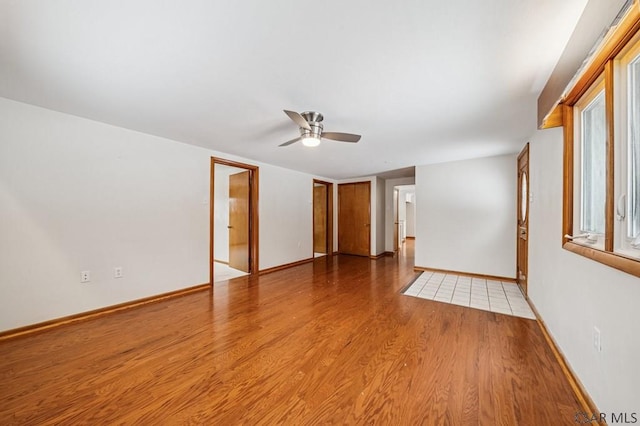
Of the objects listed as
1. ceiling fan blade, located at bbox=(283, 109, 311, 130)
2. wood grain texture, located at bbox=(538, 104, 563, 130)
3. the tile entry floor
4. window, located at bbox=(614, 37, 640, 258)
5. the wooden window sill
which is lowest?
the tile entry floor

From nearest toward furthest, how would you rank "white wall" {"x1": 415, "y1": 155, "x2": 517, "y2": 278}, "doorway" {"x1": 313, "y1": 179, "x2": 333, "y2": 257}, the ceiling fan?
the ceiling fan < "white wall" {"x1": 415, "y1": 155, "x2": 517, "y2": 278} < "doorway" {"x1": 313, "y1": 179, "x2": 333, "y2": 257}

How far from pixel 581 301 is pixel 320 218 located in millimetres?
5565

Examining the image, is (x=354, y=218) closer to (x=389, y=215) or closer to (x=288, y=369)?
(x=389, y=215)

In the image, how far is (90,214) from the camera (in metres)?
2.61

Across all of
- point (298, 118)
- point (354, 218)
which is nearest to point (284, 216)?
point (354, 218)

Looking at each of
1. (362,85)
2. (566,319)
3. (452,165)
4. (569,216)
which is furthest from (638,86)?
(452,165)

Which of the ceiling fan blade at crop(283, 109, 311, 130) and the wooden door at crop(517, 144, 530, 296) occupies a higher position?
the ceiling fan blade at crop(283, 109, 311, 130)

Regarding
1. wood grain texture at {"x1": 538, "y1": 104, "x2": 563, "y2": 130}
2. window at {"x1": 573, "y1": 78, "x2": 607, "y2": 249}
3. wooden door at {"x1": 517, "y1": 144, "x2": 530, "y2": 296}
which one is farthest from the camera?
wooden door at {"x1": 517, "y1": 144, "x2": 530, "y2": 296}

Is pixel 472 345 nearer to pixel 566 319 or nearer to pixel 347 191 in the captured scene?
pixel 566 319

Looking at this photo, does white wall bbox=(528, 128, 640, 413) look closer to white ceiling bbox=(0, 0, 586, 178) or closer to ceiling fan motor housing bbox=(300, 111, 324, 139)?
white ceiling bbox=(0, 0, 586, 178)

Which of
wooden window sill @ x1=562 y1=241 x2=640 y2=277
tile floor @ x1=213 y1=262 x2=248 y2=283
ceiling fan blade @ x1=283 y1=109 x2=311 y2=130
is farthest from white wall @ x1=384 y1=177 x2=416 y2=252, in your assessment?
wooden window sill @ x1=562 y1=241 x2=640 y2=277

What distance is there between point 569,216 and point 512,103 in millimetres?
1078

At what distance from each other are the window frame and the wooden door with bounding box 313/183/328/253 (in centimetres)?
513

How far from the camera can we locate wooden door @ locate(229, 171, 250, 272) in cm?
453
